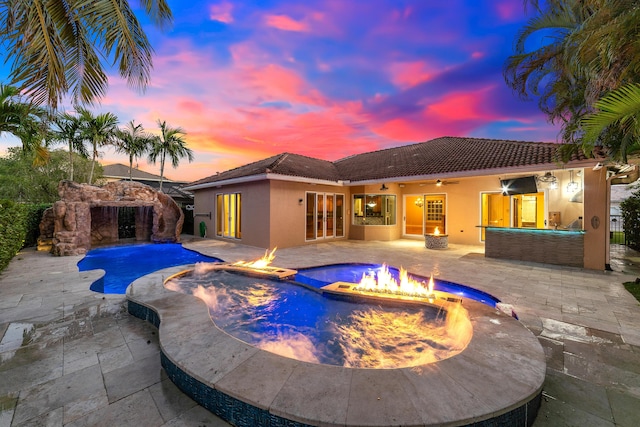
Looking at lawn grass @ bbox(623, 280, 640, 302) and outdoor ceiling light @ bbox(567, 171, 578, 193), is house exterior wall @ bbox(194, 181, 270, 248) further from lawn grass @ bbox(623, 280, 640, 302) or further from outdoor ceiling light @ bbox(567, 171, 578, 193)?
outdoor ceiling light @ bbox(567, 171, 578, 193)

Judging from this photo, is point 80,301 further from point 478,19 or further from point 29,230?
point 478,19

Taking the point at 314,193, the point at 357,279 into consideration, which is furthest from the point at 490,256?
the point at 314,193

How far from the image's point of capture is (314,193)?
43.9ft

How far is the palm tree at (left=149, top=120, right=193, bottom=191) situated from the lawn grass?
81.7ft

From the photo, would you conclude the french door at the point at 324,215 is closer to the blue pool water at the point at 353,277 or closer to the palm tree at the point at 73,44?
the blue pool water at the point at 353,277

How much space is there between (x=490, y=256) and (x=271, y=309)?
8.14m

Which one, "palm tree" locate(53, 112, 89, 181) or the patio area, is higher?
"palm tree" locate(53, 112, 89, 181)

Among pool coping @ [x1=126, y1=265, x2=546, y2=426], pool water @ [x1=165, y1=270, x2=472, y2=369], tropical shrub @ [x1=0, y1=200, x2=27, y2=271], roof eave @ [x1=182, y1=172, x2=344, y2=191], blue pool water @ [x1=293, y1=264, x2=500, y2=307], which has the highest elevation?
roof eave @ [x1=182, y1=172, x2=344, y2=191]

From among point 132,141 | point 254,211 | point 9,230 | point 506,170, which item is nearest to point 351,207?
point 254,211

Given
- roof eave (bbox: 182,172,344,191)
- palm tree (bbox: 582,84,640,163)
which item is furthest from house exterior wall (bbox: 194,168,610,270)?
palm tree (bbox: 582,84,640,163)

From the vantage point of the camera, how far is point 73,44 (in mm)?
4750

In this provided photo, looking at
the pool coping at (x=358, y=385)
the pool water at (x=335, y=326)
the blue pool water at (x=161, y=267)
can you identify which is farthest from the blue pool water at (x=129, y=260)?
the pool coping at (x=358, y=385)

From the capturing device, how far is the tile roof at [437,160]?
9672 millimetres

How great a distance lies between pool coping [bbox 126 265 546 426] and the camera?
2.04m
